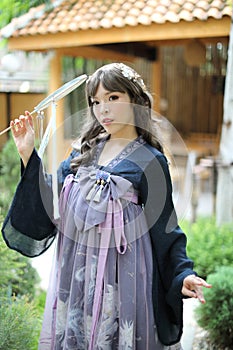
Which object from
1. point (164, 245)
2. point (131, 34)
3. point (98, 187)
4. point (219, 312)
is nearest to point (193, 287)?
point (164, 245)

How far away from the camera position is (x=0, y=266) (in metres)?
2.31

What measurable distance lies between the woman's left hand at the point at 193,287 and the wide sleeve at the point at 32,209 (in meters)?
0.52

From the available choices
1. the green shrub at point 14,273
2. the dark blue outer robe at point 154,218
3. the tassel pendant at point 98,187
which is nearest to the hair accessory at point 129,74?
the dark blue outer robe at point 154,218

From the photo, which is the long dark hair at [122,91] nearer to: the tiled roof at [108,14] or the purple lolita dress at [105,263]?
the purple lolita dress at [105,263]

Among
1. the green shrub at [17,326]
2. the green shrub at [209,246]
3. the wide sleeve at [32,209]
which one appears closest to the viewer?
the wide sleeve at [32,209]

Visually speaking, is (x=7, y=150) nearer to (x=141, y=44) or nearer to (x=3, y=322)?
(x=3, y=322)

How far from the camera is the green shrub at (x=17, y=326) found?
76.5 inches

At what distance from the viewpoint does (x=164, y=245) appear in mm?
1678

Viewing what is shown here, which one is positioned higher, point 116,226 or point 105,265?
point 116,226

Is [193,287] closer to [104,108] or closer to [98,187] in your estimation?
[98,187]

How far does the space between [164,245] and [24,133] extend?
2.04 ft

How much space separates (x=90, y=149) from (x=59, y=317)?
0.64m

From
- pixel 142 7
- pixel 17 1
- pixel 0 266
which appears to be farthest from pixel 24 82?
pixel 0 266

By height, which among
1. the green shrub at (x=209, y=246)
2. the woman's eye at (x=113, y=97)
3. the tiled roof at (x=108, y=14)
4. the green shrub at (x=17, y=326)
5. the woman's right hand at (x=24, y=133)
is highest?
the tiled roof at (x=108, y=14)
